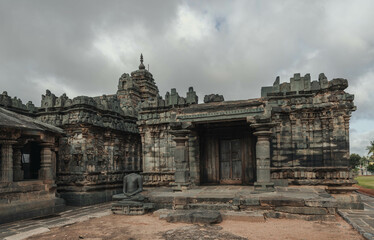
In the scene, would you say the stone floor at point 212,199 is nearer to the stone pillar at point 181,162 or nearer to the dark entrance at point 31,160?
the stone pillar at point 181,162

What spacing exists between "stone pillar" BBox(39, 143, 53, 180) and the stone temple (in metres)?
0.05

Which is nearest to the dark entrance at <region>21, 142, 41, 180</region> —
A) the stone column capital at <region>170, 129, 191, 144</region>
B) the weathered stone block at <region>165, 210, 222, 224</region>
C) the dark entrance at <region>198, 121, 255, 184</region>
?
the stone column capital at <region>170, 129, 191, 144</region>

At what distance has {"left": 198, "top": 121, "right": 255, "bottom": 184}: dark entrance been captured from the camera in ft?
48.1

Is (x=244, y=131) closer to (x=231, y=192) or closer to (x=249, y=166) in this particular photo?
(x=249, y=166)

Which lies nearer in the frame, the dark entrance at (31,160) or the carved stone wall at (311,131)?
the carved stone wall at (311,131)

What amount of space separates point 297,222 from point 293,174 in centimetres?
486

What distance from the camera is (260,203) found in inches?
397

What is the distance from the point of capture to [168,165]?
1631 cm

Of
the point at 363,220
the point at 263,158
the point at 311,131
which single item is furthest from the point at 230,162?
the point at 363,220

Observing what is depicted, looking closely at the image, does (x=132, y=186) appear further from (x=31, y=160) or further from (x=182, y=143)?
(x=31, y=160)

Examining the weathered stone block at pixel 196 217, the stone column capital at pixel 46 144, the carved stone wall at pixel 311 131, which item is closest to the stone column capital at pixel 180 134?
the weathered stone block at pixel 196 217

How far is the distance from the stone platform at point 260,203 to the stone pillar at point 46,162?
5.14m

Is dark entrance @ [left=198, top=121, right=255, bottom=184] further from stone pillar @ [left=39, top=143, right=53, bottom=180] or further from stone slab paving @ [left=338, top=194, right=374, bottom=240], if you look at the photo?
stone pillar @ [left=39, top=143, right=53, bottom=180]

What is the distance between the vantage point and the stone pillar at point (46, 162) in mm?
13474
